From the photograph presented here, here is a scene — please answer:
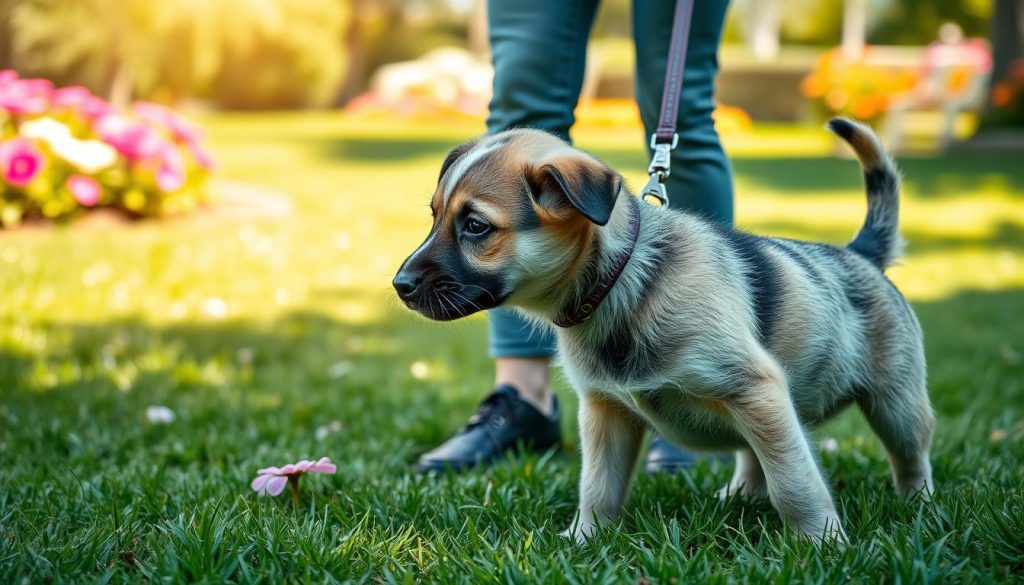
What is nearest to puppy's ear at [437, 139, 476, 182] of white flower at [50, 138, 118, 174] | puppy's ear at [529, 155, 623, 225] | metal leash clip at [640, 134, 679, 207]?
puppy's ear at [529, 155, 623, 225]

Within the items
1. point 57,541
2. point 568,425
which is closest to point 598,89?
point 568,425

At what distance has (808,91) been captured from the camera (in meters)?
18.6

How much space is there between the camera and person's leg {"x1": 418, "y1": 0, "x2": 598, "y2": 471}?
3287mm

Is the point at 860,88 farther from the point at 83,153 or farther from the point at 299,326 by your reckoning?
the point at 299,326

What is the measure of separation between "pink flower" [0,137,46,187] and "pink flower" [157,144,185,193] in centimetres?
98

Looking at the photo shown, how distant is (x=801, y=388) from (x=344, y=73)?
30843 mm

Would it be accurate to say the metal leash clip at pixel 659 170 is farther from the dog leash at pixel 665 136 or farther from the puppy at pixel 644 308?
the puppy at pixel 644 308

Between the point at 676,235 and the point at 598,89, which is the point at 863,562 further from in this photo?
the point at 598,89

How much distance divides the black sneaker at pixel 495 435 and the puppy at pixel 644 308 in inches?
31.8

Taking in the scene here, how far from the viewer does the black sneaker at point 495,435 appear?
3.44 m

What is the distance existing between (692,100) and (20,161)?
5.90 metres

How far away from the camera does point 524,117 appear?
3361 mm

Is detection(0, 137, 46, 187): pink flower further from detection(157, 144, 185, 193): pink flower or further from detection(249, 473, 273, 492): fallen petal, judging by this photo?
detection(249, 473, 273, 492): fallen petal

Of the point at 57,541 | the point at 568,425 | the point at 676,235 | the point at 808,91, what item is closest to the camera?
the point at 57,541
